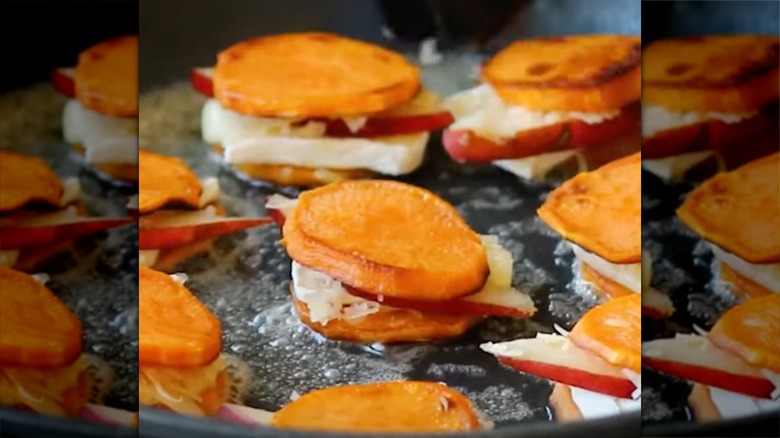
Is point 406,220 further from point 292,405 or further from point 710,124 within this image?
point 710,124

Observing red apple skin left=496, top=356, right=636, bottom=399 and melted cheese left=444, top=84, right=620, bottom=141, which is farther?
melted cheese left=444, top=84, right=620, bottom=141

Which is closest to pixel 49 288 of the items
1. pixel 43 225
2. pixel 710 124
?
pixel 43 225

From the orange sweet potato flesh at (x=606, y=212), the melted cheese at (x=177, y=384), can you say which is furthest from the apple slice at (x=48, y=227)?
the orange sweet potato flesh at (x=606, y=212)

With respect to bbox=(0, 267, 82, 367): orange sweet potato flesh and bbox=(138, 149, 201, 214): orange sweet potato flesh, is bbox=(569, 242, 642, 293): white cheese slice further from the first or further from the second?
bbox=(0, 267, 82, 367): orange sweet potato flesh

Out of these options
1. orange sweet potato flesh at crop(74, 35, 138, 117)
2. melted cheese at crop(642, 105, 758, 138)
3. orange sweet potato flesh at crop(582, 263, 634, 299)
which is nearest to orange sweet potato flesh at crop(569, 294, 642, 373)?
orange sweet potato flesh at crop(582, 263, 634, 299)

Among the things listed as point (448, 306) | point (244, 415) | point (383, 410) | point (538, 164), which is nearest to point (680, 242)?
point (538, 164)

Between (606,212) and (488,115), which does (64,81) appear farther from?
(606,212)
